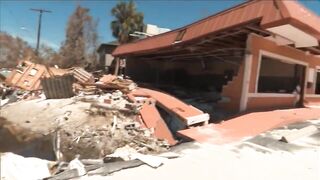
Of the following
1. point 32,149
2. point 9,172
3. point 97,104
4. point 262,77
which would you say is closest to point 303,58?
point 262,77

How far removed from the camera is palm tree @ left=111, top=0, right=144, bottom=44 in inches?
1400

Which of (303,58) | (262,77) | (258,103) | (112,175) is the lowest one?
(112,175)

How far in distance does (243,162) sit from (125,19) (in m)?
32.8

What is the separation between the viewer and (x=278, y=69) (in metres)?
14.2

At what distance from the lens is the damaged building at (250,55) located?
914 cm

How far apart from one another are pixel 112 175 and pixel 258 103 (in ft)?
27.3

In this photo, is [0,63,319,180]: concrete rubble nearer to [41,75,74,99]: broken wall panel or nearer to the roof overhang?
[41,75,74,99]: broken wall panel

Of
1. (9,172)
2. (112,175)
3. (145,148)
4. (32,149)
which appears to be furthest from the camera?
(32,149)

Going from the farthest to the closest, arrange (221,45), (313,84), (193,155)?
(313,84) → (221,45) → (193,155)

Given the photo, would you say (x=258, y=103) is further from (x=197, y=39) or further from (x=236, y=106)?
(x=197, y=39)

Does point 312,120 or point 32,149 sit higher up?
point 312,120

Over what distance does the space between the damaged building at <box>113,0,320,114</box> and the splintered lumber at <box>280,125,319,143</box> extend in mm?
2614

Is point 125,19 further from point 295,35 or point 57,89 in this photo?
point 295,35

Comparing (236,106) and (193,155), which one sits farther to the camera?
(236,106)
